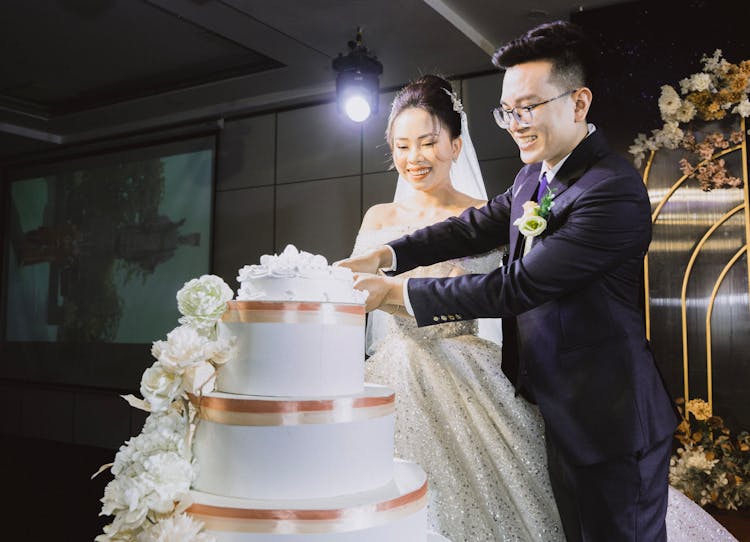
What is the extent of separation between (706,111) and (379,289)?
3.36 m

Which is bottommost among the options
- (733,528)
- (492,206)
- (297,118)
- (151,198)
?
(733,528)

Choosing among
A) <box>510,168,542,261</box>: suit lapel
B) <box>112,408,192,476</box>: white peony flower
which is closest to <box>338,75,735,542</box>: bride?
<box>510,168,542,261</box>: suit lapel

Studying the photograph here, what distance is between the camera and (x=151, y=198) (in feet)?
25.5

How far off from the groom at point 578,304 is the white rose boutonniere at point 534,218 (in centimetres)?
2

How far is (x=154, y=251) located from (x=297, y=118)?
230 centimetres

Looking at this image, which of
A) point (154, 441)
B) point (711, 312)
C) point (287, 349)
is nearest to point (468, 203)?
point (287, 349)

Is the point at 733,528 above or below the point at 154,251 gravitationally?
below

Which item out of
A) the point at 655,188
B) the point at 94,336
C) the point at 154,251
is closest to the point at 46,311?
the point at 94,336

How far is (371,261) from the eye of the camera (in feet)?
7.23

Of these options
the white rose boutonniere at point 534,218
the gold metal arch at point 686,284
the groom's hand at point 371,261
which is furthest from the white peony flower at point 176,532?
the gold metal arch at point 686,284

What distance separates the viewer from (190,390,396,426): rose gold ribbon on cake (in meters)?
1.32

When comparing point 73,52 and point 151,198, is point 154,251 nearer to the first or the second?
point 151,198

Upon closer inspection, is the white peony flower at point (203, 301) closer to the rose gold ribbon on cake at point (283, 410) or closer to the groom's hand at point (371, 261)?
the rose gold ribbon on cake at point (283, 410)

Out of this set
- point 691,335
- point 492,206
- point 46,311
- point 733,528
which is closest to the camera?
point 492,206
